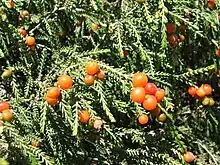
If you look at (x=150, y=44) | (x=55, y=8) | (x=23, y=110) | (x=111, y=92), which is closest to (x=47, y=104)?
(x=23, y=110)

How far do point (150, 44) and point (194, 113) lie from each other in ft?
2.76

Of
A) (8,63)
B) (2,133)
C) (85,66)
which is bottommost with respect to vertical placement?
(2,133)

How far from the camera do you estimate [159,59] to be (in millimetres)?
2975

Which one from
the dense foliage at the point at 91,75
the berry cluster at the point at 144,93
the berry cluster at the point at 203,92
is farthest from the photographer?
the berry cluster at the point at 203,92

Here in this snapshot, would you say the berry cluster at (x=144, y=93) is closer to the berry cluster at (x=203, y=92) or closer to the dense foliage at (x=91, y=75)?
the dense foliage at (x=91, y=75)

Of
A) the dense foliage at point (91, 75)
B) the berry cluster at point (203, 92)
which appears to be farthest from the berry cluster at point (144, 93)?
the berry cluster at point (203, 92)

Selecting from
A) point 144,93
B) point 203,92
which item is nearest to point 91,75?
point 144,93

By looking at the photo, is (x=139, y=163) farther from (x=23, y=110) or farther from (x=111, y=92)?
(x=23, y=110)

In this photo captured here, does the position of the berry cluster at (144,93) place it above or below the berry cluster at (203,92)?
below

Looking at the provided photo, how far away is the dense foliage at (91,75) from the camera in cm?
247

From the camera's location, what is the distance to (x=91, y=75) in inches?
92.5

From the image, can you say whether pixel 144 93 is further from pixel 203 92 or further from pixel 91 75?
pixel 203 92

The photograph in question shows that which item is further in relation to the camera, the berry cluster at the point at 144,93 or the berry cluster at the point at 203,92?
the berry cluster at the point at 203,92

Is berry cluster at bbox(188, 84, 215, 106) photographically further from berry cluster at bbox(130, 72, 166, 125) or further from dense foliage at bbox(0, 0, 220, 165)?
berry cluster at bbox(130, 72, 166, 125)
